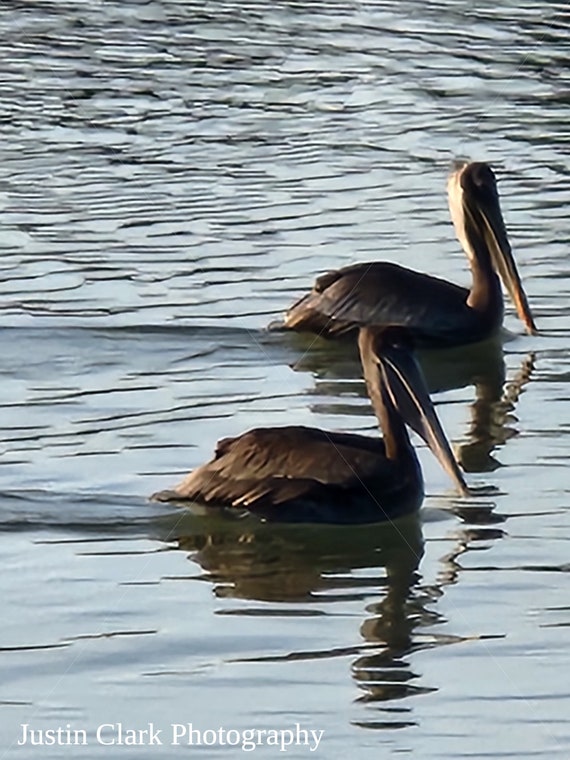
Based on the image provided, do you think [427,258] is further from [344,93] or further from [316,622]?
[316,622]

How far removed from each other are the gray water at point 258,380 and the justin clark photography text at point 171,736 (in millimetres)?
33

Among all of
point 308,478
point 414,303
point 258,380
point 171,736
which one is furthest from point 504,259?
point 171,736

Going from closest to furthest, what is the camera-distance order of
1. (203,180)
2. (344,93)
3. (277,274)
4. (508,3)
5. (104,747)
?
(104,747) → (277,274) → (203,180) → (344,93) → (508,3)

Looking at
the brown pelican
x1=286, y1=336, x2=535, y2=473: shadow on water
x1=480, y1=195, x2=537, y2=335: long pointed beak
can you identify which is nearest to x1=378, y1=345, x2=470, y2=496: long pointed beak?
x1=286, y1=336, x2=535, y2=473: shadow on water

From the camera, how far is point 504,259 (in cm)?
1238

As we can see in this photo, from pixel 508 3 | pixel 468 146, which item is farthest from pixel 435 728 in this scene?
pixel 508 3

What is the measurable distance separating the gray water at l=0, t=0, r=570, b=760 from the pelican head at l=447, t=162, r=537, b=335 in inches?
14.6

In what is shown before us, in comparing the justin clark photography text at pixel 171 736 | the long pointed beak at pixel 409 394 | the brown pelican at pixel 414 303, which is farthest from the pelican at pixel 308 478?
the brown pelican at pixel 414 303

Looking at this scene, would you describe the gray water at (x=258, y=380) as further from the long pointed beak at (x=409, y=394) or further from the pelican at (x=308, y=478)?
the long pointed beak at (x=409, y=394)

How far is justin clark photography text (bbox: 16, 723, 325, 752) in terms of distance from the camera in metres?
6.51

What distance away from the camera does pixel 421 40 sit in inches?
789

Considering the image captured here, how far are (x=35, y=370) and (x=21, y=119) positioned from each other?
243 inches

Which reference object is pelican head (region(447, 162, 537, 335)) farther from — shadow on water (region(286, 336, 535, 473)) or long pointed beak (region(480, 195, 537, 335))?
shadow on water (region(286, 336, 535, 473))

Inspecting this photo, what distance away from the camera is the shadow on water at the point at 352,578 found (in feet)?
23.8
